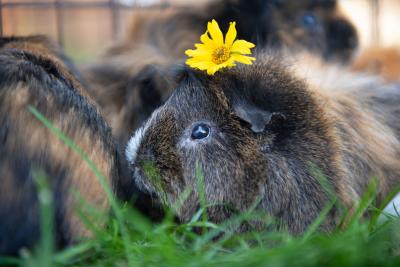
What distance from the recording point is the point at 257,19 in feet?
9.64

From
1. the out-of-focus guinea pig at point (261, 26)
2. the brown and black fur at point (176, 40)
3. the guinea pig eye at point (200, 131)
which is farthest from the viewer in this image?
the out-of-focus guinea pig at point (261, 26)

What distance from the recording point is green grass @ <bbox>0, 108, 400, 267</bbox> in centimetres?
114

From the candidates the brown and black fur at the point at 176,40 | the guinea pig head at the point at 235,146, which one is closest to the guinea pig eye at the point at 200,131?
the guinea pig head at the point at 235,146

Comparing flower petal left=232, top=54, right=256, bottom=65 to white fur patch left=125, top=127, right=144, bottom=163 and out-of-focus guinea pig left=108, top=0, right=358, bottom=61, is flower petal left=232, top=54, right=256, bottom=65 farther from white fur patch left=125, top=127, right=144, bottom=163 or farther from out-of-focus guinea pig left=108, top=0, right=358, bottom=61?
out-of-focus guinea pig left=108, top=0, right=358, bottom=61

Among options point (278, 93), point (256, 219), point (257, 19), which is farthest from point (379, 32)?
point (256, 219)

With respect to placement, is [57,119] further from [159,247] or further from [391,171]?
[391,171]

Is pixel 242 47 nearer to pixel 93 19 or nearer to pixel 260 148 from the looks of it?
pixel 260 148

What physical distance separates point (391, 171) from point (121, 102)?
125 cm

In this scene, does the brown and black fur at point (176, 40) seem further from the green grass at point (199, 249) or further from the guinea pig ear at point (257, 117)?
the green grass at point (199, 249)

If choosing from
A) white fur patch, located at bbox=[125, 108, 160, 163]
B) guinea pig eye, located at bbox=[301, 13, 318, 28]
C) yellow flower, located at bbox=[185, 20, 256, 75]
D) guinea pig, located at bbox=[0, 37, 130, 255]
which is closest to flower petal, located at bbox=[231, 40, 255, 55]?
yellow flower, located at bbox=[185, 20, 256, 75]

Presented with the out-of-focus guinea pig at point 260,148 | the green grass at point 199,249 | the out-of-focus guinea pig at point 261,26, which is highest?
the out-of-focus guinea pig at point 261,26

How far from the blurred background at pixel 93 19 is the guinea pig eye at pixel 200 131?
148 cm

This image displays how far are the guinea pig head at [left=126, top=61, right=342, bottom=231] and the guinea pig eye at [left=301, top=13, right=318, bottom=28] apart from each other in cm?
131

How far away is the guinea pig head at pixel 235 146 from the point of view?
67.8 inches
